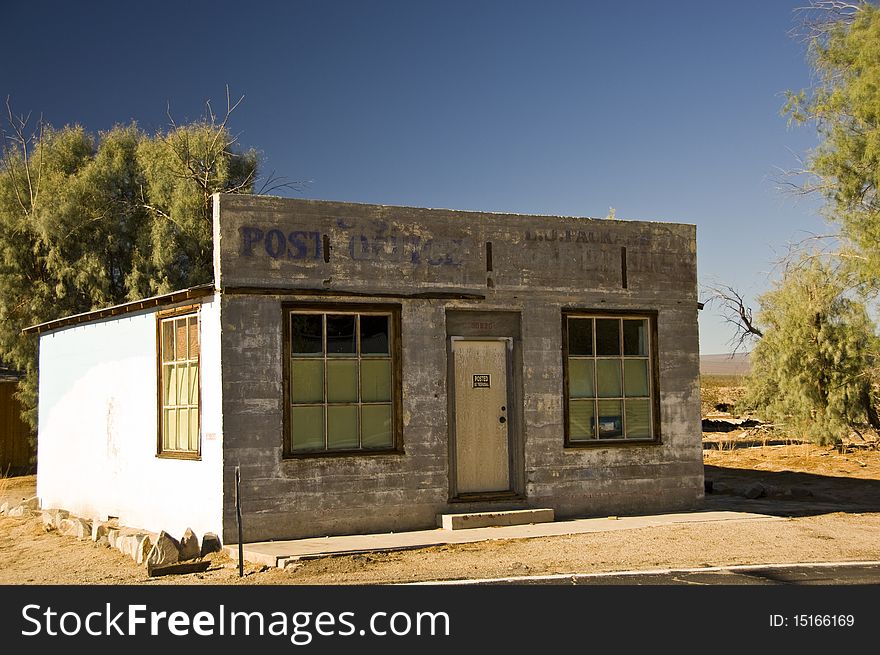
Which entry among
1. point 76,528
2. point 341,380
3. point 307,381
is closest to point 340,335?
point 341,380

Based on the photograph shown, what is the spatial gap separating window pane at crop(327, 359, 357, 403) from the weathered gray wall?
0.68m

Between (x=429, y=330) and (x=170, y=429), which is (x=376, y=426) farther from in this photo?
(x=170, y=429)

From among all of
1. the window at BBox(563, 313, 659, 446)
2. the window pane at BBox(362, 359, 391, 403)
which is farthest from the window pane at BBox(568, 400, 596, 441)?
the window pane at BBox(362, 359, 391, 403)

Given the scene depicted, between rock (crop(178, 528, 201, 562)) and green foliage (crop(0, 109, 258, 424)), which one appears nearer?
rock (crop(178, 528, 201, 562))

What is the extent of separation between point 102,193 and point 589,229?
697 inches

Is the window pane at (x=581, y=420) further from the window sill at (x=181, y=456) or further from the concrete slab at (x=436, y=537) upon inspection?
the window sill at (x=181, y=456)

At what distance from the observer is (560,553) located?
1117cm

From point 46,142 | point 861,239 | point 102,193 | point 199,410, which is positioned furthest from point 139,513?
point 46,142

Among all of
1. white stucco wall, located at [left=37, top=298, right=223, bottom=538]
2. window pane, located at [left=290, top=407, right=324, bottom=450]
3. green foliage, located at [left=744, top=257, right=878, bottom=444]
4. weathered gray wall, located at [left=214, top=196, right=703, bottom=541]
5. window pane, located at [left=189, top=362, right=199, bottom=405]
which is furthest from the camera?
green foliage, located at [left=744, top=257, right=878, bottom=444]

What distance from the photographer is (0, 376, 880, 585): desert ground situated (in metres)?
10.3

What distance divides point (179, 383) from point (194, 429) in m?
0.77

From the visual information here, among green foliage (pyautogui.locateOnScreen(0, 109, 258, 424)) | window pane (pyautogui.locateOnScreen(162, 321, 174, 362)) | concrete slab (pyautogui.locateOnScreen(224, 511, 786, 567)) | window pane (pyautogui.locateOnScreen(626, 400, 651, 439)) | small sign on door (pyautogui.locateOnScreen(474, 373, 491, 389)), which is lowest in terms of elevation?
concrete slab (pyautogui.locateOnScreen(224, 511, 786, 567))

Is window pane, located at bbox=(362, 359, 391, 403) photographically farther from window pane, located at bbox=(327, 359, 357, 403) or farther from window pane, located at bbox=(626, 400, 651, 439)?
window pane, located at bbox=(626, 400, 651, 439)

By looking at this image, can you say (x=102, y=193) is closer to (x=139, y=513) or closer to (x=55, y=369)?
(x=55, y=369)
